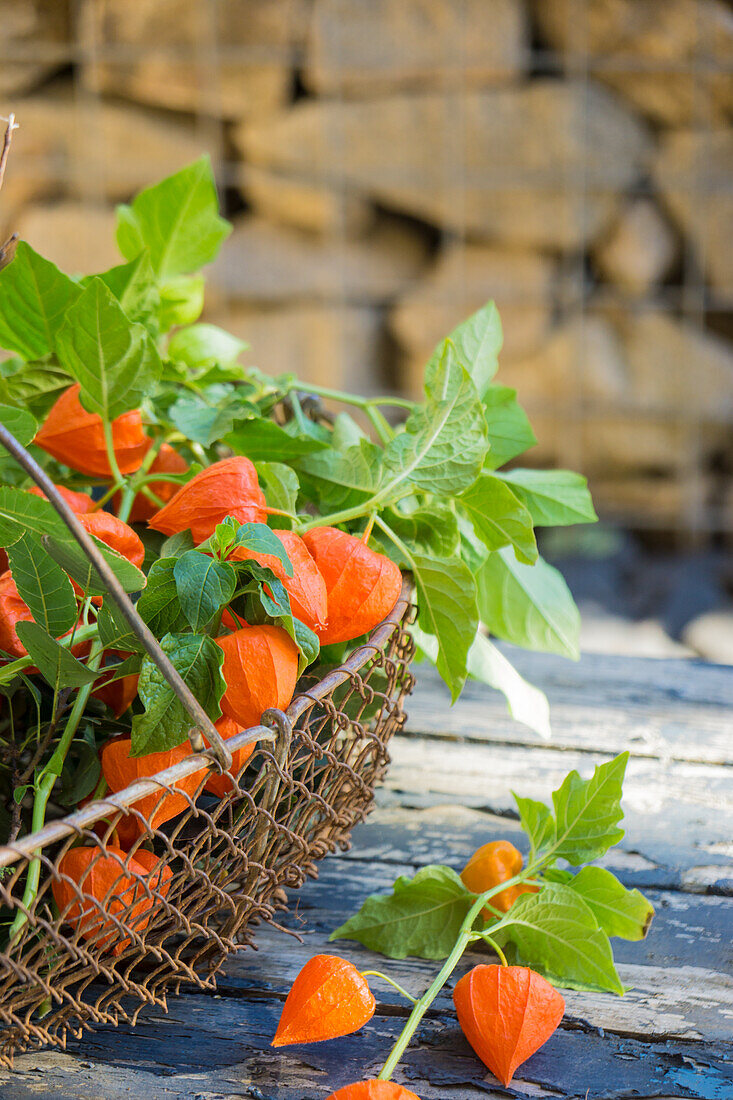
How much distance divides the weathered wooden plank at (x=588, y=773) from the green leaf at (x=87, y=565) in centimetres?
22

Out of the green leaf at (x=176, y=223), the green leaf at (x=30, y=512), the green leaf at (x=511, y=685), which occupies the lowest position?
the green leaf at (x=511, y=685)

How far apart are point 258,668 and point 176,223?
0.24 metres

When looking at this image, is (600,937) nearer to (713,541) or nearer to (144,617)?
(144,617)

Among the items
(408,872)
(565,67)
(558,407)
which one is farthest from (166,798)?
(565,67)

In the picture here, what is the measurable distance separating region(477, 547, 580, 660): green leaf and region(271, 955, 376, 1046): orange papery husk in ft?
0.58

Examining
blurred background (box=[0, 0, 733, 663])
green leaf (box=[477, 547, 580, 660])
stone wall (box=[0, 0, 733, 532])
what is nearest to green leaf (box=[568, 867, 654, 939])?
green leaf (box=[477, 547, 580, 660])

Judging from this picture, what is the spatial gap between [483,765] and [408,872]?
98 mm

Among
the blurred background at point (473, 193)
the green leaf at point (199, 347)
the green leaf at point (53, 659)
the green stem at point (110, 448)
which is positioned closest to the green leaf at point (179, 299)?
the green leaf at point (199, 347)

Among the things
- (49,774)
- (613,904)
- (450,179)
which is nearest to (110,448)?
A: (49,774)

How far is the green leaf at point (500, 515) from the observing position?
1.02ft

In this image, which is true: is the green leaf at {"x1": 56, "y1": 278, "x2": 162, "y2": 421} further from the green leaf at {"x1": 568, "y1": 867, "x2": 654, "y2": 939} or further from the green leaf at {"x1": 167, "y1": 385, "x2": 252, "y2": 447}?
the green leaf at {"x1": 568, "y1": 867, "x2": 654, "y2": 939}

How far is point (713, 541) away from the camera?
156 cm

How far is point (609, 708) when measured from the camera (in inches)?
20.6

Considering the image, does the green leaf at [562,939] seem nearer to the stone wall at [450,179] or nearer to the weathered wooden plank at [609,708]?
the weathered wooden plank at [609,708]
